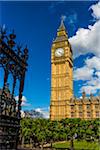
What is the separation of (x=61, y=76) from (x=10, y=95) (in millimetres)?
73649

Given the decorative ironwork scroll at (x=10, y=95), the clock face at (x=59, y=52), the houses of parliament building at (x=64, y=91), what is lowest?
the decorative ironwork scroll at (x=10, y=95)

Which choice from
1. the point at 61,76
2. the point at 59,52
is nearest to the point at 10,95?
the point at 61,76

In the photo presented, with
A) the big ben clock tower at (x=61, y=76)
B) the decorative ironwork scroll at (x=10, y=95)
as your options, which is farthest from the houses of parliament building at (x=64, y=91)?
the decorative ironwork scroll at (x=10, y=95)

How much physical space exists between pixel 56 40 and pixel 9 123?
79366 millimetres

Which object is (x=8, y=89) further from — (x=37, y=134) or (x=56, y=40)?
(x=56, y=40)

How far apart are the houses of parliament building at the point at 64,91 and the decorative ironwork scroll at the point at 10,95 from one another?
66.6m

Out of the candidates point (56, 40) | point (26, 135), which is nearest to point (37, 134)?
point (26, 135)

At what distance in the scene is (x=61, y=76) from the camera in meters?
82.9

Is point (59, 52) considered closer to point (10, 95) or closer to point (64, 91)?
point (64, 91)

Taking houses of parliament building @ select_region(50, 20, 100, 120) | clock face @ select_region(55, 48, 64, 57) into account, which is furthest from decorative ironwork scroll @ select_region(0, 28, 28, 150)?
clock face @ select_region(55, 48, 64, 57)

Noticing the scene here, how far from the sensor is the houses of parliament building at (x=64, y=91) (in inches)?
2977

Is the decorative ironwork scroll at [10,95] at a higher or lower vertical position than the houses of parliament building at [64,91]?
lower

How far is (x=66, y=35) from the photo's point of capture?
88750 millimetres

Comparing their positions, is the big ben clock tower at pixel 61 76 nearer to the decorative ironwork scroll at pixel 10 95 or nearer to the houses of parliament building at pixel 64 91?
the houses of parliament building at pixel 64 91
